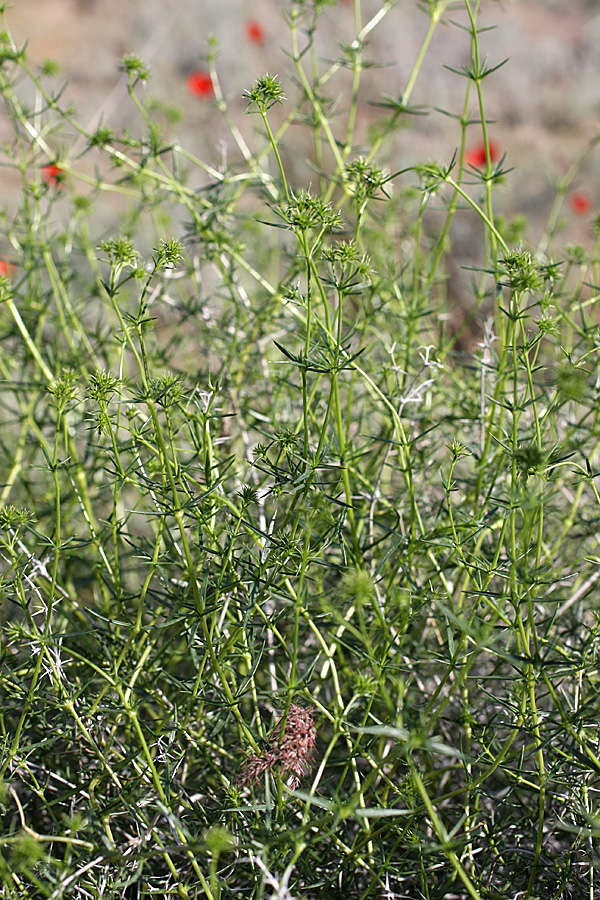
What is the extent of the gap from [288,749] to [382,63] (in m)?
3.16

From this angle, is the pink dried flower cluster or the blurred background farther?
the blurred background

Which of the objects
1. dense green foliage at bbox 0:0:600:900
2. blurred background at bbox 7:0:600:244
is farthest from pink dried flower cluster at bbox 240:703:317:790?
blurred background at bbox 7:0:600:244

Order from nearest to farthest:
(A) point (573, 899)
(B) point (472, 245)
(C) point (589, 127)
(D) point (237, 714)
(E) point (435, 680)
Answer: (D) point (237, 714) < (A) point (573, 899) < (E) point (435, 680) < (B) point (472, 245) < (C) point (589, 127)

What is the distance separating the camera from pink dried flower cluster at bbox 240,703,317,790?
76 cm

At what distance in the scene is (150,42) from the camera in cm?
325

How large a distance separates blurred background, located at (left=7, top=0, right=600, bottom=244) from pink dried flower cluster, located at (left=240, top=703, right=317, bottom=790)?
262 centimetres

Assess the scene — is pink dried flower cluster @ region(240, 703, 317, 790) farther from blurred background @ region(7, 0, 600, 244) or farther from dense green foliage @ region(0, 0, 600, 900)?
blurred background @ region(7, 0, 600, 244)

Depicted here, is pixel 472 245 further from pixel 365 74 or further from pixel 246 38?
pixel 246 38

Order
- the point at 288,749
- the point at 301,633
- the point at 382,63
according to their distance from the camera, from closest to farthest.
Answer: the point at 288,749, the point at 301,633, the point at 382,63

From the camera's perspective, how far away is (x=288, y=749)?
769 millimetres

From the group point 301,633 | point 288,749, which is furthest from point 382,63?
point 288,749

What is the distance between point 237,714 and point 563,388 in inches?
18.1

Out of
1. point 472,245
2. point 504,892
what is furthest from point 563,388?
point 472,245

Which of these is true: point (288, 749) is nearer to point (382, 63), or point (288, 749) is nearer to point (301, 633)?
point (301, 633)
